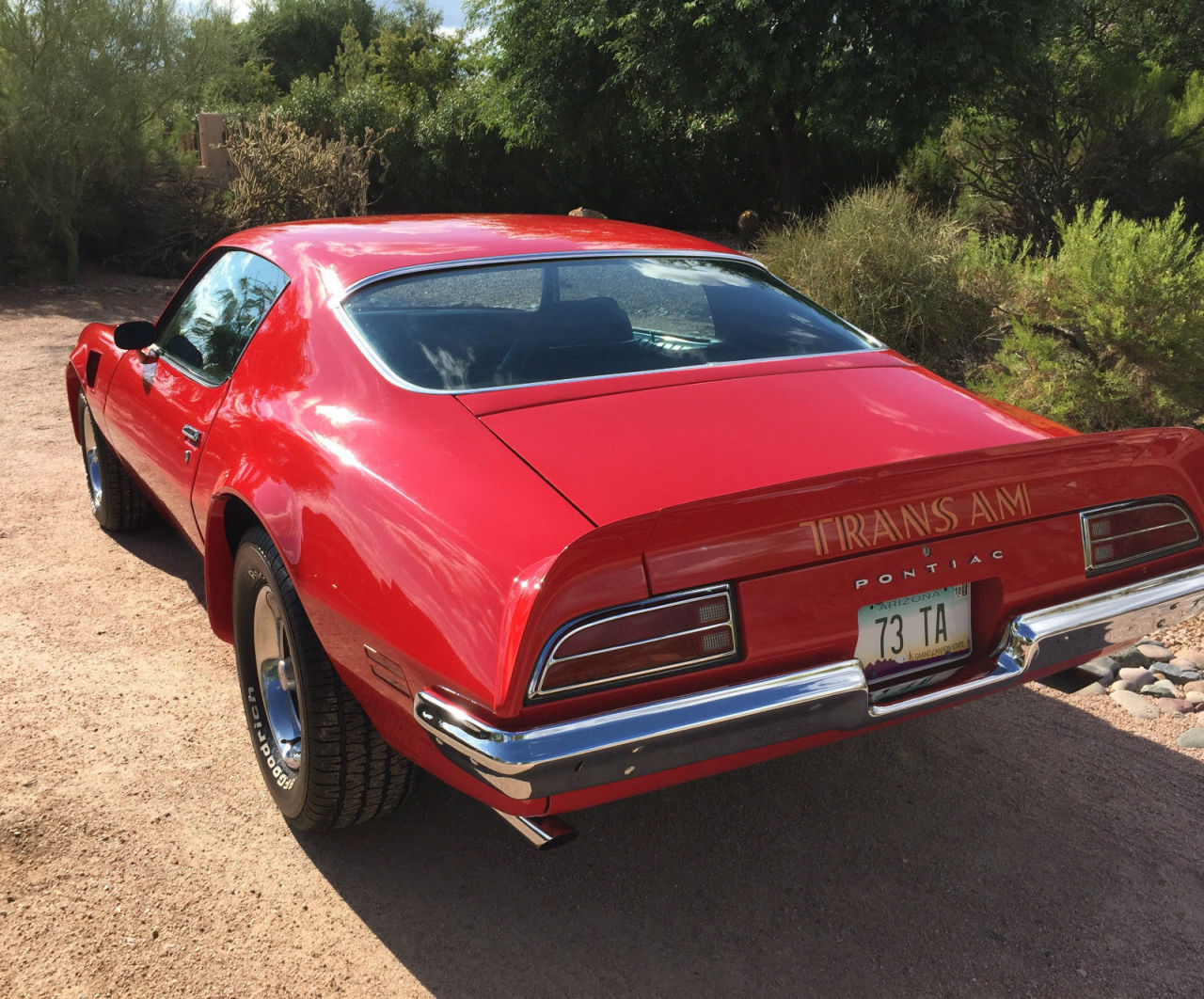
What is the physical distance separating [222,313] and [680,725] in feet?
7.81

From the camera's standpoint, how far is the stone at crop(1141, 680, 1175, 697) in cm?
370

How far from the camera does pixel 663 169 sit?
74.7 feet

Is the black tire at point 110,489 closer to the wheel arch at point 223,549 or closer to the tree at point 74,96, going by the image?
the wheel arch at point 223,549

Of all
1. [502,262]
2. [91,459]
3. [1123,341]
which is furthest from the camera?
[1123,341]

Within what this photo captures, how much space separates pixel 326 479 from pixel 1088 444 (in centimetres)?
172

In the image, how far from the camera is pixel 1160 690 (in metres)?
3.71

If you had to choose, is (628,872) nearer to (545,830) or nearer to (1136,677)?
(545,830)

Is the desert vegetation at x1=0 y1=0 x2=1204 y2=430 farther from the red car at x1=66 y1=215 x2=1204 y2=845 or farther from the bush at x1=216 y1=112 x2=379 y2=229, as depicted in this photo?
the red car at x1=66 y1=215 x2=1204 y2=845

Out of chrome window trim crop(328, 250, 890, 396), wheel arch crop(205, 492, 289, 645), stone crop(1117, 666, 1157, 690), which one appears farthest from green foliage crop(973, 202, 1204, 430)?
wheel arch crop(205, 492, 289, 645)

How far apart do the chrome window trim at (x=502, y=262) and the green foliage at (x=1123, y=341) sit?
3173 mm

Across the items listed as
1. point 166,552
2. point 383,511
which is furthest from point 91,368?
point 383,511

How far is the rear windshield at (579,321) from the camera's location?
2721mm

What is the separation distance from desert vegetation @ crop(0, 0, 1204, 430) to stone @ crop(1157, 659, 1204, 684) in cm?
283

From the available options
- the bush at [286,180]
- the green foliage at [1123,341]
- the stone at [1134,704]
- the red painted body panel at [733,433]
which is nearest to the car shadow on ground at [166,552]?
the red painted body panel at [733,433]
